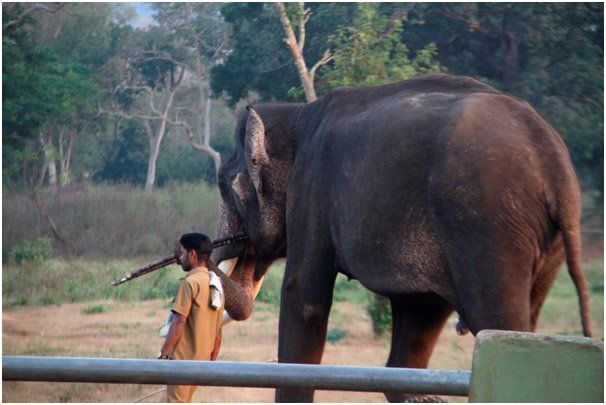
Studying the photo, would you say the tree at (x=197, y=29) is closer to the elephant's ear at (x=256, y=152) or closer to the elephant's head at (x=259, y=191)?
the elephant's head at (x=259, y=191)

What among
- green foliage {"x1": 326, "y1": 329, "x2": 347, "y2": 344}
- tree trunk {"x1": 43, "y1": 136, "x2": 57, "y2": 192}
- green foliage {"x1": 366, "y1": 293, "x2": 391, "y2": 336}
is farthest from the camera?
tree trunk {"x1": 43, "y1": 136, "x2": 57, "y2": 192}

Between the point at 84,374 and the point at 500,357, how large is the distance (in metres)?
1.06

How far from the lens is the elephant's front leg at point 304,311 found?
5.94 meters

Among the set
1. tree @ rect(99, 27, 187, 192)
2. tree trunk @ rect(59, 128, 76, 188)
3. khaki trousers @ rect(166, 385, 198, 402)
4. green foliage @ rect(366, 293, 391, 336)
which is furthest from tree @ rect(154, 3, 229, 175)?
khaki trousers @ rect(166, 385, 198, 402)

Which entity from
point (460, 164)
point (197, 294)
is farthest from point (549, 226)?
point (197, 294)

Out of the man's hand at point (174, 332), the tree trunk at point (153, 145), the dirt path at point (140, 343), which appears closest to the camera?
the man's hand at point (174, 332)

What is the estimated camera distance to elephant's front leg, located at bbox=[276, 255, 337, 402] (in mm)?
5938

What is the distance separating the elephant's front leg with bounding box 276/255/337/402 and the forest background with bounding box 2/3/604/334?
5.45 metres

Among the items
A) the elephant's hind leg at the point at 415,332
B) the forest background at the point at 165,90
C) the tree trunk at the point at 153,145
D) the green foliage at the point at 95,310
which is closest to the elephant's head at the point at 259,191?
the elephant's hind leg at the point at 415,332

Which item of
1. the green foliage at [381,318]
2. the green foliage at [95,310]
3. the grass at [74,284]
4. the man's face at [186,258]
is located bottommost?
the grass at [74,284]

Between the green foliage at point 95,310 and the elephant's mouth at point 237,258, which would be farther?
the green foliage at point 95,310

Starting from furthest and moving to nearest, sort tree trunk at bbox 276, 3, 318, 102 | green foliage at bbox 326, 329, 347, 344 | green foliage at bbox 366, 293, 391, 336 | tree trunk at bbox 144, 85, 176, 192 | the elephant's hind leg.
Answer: tree trunk at bbox 144, 85, 176, 192, green foliage at bbox 326, 329, 347, 344, green foliage at bbox 366, 293, 391, 336, tree trunk at bbox 276, 3, 318, 102, the elephant's hind leg

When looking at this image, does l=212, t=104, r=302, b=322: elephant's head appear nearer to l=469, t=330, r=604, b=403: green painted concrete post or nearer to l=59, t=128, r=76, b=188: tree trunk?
l=469, t=330, r=604, b=403: green painted concrete post

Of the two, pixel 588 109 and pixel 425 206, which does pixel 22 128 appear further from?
pixel 425 206
